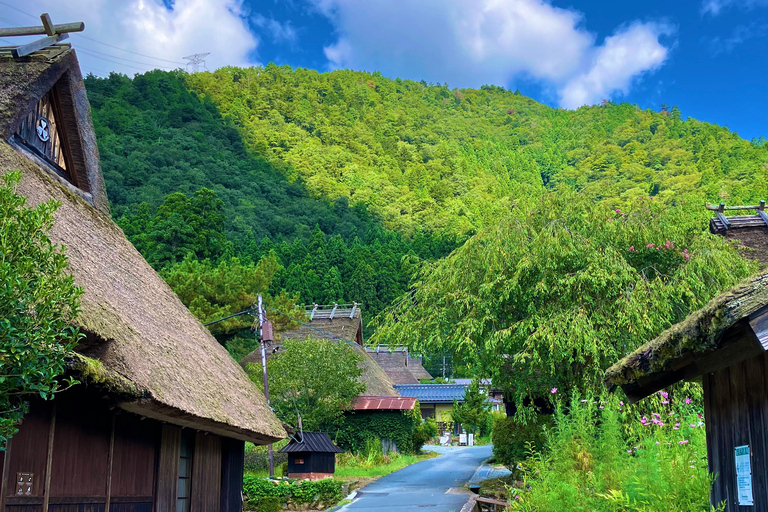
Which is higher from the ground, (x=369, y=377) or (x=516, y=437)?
(x=369, y=377)

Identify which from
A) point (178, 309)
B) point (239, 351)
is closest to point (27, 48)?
point (178, 309)

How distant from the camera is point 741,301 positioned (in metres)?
4.42

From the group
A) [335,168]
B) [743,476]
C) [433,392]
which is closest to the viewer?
[743,476]

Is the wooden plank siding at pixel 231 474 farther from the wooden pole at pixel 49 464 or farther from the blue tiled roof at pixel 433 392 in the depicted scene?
the blue tiled roof at pixel 433 392

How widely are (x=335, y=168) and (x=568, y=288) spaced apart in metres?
76.8

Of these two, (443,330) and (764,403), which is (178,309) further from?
(764,403)

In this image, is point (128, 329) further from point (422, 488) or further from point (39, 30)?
point (422, 488)

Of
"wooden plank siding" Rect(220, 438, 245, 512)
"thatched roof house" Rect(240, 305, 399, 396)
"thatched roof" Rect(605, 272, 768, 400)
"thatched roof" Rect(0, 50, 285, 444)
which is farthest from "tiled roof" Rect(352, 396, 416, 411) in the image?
"thatched roof" Rect(605, 272, 768, 400)

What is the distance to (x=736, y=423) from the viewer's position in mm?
5410

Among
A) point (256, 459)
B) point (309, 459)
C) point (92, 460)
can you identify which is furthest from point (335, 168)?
point (92, 460)

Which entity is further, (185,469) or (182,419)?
(185,469)

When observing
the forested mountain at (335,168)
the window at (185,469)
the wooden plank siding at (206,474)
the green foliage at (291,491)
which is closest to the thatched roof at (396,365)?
the forested mountain at (335,168)

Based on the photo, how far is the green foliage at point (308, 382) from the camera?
2878 cm

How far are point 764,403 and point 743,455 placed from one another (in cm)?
55
